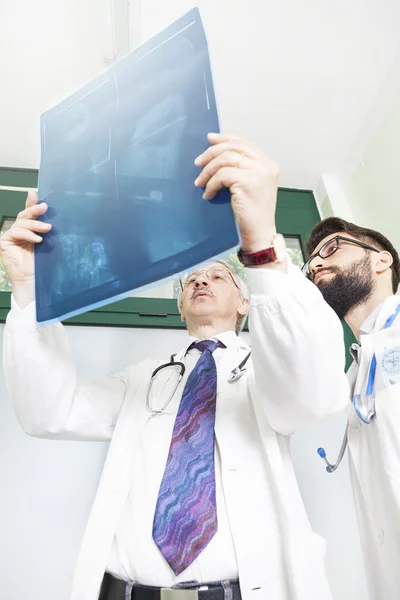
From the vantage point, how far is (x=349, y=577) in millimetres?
1396

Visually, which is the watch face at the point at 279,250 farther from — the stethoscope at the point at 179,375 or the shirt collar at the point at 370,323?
the shirt collar at the point at 370,323

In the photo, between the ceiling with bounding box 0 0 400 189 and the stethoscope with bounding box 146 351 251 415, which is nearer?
the stethoscope with bounding box 146 351 251 415

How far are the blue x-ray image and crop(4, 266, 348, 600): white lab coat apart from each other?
5.4 inches

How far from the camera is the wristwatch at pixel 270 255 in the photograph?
2.40ft

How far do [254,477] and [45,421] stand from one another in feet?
1.69

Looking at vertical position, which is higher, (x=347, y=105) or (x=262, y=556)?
(x=347, y=105)

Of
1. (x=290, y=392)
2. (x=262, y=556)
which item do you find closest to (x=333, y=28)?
(x=290, y=392)

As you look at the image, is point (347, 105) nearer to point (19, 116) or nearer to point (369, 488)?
point (19, 116)

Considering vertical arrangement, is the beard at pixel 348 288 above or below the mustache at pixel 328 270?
below

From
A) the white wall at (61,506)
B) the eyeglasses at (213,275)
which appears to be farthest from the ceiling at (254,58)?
the white wall at (61,506)

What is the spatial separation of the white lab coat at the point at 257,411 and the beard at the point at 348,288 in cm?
42

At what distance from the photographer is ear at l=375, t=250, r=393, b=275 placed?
1427mm

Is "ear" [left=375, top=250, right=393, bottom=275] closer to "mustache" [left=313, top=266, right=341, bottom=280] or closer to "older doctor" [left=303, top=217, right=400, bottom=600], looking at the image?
"older doctor" [left=303, top=217, right=400, bottom=600]

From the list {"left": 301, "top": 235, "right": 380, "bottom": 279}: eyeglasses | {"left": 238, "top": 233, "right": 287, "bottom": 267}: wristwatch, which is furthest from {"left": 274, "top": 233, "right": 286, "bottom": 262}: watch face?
{"left": 301, "top": 235, "right": 380, "bottom": 279}: eyeglasses
